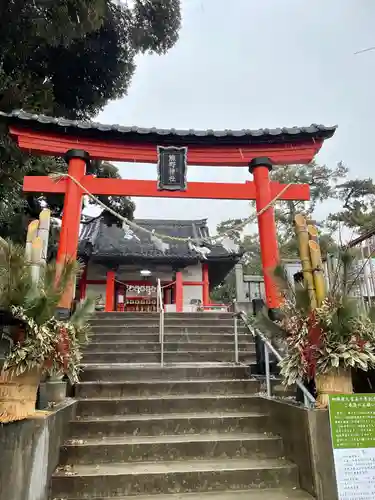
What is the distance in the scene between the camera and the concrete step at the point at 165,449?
337cm

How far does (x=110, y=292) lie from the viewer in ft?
47.7

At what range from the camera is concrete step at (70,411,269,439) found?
3.71m

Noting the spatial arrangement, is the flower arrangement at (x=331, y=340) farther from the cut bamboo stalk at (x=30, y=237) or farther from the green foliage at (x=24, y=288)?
the cut bamboo stalk at (x=30, y=237)

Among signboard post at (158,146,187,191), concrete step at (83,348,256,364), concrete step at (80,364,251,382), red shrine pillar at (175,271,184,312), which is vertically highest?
signboard post at (158,146,187,191)

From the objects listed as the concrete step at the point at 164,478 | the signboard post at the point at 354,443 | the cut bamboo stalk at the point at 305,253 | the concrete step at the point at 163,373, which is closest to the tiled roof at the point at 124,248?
the concrete step at the point at 163,373

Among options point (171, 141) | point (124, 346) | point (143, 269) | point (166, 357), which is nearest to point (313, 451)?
point (166, 357)

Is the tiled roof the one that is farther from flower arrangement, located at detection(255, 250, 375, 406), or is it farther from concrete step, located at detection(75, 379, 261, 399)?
flower arrangement, located at detection(255, 250, 375, 406)

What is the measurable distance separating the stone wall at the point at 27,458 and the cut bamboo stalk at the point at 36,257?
1.10 m

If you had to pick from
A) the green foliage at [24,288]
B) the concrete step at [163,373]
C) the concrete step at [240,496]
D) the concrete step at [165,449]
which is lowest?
the concrete step at [240,496]

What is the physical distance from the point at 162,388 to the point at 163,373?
0.45m

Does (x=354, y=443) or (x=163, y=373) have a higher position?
(x=163, y=373)

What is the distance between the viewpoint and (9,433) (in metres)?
2.62

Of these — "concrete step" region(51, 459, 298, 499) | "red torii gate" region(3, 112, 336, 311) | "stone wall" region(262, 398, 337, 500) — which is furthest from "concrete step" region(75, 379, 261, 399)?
"red torii gate" region(3, 112, 336, 311)

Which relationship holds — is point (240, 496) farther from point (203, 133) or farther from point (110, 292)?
point (110, 292)
